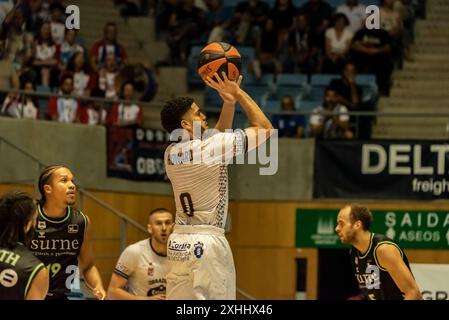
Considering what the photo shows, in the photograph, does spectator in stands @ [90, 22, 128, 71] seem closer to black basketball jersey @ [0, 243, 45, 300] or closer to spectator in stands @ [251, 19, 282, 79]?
spectator in stands @ [251, 19, 282, 79]

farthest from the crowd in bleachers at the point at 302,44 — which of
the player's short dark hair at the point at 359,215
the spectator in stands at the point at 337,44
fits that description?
the player's short dark hair at the point at 359,215

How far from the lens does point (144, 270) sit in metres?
11.1

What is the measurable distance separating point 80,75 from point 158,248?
581 cm

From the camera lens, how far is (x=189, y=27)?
18562 millimetres

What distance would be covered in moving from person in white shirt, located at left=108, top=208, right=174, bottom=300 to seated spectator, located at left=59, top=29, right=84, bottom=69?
590cm

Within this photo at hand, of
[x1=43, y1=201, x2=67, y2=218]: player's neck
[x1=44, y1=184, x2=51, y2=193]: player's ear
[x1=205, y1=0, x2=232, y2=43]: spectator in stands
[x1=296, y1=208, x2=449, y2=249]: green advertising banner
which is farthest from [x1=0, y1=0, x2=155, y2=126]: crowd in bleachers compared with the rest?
[x1=44, y1=184, x2=51, y2=193]: player's ear

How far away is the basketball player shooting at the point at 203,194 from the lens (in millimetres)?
8297

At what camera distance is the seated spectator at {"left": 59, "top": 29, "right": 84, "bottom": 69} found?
16.6 m

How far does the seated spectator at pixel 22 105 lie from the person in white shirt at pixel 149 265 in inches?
177

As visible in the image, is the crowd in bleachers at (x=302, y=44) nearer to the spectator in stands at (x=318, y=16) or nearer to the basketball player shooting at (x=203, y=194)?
the spectator in stands at (x=318, y=16)

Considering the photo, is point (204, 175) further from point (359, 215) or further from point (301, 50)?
point (301, 50)
